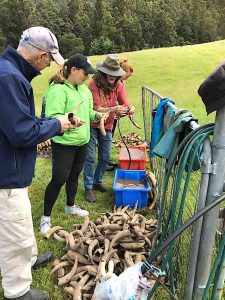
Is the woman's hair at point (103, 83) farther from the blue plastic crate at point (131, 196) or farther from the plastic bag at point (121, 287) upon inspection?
the plastic bag at point (121, 287)

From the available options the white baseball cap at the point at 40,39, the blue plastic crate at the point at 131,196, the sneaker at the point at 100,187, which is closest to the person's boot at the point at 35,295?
the blue plastic crate at the point at 131,196

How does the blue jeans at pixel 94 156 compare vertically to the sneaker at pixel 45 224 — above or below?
above

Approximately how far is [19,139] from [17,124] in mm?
110

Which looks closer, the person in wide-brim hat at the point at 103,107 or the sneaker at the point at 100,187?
the person in wide-brim hat at the point at 103,107

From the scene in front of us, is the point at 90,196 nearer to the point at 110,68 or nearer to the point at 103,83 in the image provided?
the point at 103,83

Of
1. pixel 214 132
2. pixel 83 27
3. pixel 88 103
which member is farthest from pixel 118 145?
pixel 83 27

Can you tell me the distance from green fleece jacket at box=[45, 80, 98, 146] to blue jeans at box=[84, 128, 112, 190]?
3.45 ft

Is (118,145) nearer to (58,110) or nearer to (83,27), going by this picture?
(58,110)

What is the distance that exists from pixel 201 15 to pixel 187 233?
78.0m

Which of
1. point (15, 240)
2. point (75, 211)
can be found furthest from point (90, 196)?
point (15, 240)

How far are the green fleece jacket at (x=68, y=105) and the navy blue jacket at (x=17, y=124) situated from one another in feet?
3.27

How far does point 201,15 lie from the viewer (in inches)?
2921

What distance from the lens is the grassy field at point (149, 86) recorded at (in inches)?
177

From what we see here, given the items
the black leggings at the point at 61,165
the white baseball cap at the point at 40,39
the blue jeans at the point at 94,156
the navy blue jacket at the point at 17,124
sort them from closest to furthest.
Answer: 1. the navy blue jacket at the point at 17,124
2. the white baseball cap at the point at 40,39
3. the black leggings at the point at 61,165
4. the blue jeans at the point at 94,156
